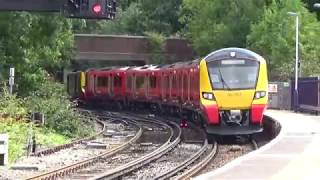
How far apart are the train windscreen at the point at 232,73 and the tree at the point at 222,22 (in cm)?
3187

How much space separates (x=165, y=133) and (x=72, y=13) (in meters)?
12.9

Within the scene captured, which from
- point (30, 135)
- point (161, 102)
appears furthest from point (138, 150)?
point (161, 102)

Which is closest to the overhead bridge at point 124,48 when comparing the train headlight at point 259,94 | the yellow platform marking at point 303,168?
the train headlight at point 259,94

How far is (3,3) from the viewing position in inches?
823

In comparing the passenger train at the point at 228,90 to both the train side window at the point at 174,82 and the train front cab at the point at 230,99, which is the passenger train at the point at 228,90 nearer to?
the train front cab at the point at 230,99

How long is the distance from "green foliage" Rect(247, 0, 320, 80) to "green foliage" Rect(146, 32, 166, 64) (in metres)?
18.2

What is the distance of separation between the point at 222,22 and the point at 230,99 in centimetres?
3567

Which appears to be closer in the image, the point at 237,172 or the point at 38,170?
the point at 237,172

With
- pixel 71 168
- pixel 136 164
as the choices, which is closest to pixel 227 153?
pixel 136 164

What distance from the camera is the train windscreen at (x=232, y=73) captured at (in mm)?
27219

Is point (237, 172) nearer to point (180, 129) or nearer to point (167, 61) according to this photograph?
point (180, 129)

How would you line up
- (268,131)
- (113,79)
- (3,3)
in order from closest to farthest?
(3,3) < (268,131) < (113,79)

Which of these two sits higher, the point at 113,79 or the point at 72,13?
the point at 72,13

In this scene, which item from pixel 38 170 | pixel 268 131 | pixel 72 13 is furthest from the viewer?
pixel 268 131
